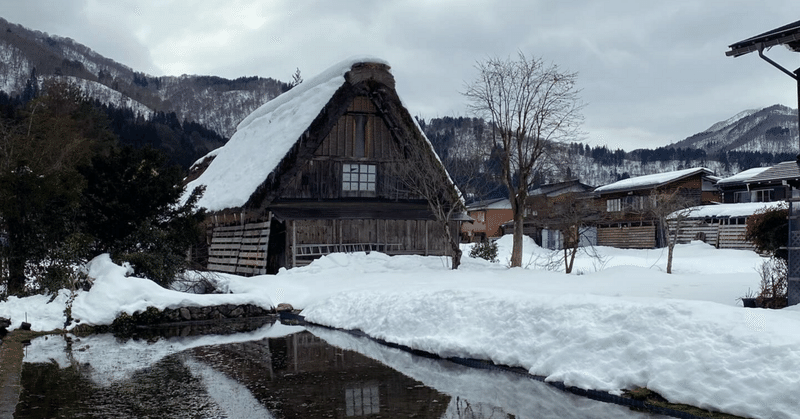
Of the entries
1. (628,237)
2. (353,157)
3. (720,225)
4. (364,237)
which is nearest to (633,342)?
(364,237)

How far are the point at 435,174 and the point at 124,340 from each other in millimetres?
11897

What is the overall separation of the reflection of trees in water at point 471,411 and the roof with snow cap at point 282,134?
14693 millimetres

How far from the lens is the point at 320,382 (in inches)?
323

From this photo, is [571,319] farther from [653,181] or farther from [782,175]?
[653,181]

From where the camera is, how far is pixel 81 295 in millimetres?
14109

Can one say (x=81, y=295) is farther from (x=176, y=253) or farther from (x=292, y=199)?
(x=292, y=199)

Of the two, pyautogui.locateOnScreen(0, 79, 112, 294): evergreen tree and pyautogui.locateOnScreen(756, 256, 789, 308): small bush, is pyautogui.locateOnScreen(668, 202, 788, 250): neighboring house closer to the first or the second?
pyautogui.locateOnScreen(756, 256, 789, 308): small bush

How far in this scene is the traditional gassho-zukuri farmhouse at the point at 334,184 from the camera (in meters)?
21.5

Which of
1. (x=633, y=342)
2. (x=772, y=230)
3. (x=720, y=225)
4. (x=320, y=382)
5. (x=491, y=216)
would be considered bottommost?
(x=320, y=382)

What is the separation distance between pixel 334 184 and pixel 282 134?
8.90 feet

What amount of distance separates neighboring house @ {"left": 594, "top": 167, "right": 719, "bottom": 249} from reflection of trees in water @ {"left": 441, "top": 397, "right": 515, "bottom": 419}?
36.7 meters

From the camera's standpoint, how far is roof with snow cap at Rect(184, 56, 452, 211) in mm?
21297

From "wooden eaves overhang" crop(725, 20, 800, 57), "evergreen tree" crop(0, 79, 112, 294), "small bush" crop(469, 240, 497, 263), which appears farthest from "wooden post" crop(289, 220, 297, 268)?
"wooden eaves overhang" crop(725, 20, 800, 57)

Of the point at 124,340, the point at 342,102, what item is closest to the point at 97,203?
the point at 124,340
